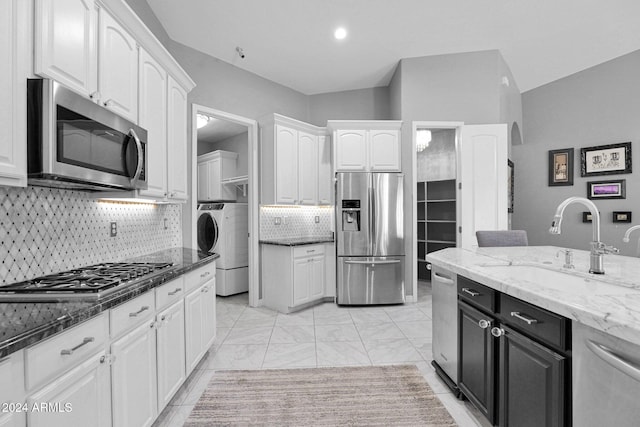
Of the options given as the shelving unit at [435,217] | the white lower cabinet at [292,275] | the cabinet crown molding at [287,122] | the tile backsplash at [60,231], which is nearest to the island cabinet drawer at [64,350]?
the tile backsplash at [60,231]

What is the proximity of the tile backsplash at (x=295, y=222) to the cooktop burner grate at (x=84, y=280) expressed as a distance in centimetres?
210

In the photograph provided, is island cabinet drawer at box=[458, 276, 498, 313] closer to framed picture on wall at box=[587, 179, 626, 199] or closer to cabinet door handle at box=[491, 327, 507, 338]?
cabinet door handle at box=[491, 327, 507, 338]

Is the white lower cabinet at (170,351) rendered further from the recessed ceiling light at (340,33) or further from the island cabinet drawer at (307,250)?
the recessed ceiling light at (340,33)

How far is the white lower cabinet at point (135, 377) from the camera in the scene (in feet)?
4.09

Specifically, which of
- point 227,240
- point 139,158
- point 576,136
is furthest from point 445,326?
point 576,136

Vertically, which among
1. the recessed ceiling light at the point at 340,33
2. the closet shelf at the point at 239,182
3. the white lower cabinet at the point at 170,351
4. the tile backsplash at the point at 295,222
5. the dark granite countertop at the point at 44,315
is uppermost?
the recessed ceiling light at the point at 340,33

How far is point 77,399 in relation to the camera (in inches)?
40.9

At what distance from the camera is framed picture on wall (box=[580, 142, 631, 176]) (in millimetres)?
3818

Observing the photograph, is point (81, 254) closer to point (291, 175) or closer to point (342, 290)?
point (291, 175)

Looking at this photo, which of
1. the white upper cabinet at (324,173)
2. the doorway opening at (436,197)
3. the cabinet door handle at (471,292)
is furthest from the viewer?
the doorway opening at (436,197)

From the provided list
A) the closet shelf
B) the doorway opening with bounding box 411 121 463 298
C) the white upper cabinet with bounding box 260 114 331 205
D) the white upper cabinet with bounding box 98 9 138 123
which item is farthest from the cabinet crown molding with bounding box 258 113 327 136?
the doorway opening with bounding box 411 121 463 298

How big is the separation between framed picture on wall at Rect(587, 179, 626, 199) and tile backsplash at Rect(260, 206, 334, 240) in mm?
3766

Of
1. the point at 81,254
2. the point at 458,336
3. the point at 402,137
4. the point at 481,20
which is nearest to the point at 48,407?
the point at 81,254

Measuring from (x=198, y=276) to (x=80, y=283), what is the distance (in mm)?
791
